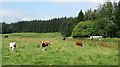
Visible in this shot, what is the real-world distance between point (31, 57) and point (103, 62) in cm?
519

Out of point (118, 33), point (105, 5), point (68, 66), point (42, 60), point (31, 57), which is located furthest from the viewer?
point (105, 5)

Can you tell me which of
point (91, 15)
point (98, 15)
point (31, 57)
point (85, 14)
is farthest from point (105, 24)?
point (31, 57)

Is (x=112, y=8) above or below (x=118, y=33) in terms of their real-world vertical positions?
above

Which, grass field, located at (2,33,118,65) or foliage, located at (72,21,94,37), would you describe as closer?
grass field, located at (2,33,118,65)

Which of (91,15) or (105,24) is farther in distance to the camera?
(91,15)

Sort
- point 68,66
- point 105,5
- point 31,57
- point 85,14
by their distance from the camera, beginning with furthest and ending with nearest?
point 85,14
point 105,5
point 31,57
point 68,66

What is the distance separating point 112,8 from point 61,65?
101920 millimetres

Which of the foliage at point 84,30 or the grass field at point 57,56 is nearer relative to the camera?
the grass field at point 57,56

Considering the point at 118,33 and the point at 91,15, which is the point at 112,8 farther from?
the point at 91,15

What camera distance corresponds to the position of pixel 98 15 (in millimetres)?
116000

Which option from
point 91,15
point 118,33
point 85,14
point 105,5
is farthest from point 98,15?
point 85,14

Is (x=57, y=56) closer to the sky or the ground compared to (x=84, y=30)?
closer to the sky

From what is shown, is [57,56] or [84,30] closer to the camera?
[57,56]

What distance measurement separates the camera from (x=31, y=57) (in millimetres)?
22047
